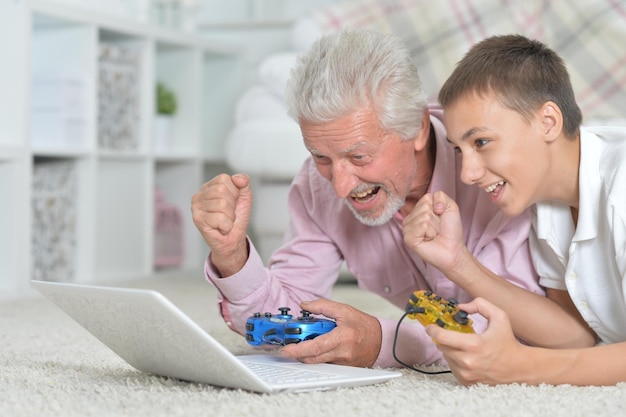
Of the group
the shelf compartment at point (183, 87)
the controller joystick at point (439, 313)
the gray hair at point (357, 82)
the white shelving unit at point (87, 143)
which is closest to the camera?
the controller joystick at point (439, 313)

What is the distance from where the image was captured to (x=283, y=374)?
118 centimetres

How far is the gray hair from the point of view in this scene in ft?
4.39

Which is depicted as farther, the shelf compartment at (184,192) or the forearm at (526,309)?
the shelf compartment at (184,192)

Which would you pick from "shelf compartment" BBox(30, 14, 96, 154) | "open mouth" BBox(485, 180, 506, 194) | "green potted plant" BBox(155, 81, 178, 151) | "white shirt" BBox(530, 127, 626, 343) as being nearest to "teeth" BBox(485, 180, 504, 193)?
"open mouth" BBox(485, 180, 506, 194)

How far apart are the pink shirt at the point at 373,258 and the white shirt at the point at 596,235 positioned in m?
0.08

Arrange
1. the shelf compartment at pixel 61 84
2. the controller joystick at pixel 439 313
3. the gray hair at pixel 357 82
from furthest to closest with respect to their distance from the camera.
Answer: the shelf compartment at pixel 61 84
the gray hair at pixel 357 82
the controller joystick at pixel 439 313

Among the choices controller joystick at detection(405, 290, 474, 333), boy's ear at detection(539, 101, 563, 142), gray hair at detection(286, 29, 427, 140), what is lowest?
controller joystick at detection(405, 290, 474, 333)

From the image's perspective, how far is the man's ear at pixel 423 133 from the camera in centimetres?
143

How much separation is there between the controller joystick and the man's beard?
0.27m

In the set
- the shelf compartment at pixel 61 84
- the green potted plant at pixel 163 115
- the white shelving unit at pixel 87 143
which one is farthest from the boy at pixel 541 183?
the green potted plant at pixel 163 115

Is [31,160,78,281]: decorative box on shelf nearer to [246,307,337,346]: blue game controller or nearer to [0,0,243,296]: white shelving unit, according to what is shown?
[0,0,243,296]: white shelving unit

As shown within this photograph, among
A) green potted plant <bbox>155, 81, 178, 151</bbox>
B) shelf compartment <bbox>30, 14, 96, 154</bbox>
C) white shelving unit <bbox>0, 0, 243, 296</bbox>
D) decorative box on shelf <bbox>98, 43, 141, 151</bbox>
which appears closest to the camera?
white shelving unit <bbox>0, 0, 243, 296</bbox>

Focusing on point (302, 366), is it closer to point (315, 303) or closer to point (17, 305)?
point (315, 303)

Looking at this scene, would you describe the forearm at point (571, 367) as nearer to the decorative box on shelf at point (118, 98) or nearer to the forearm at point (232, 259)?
the forearm at point (232, 259)
